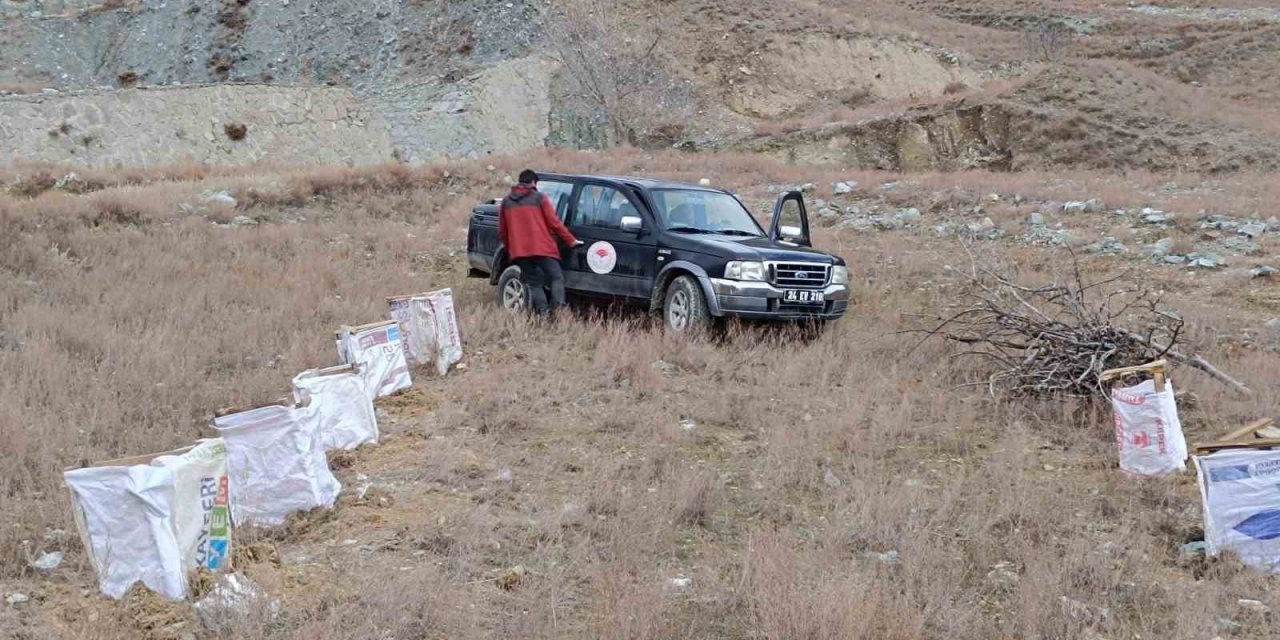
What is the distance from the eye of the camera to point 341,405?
6.60 m

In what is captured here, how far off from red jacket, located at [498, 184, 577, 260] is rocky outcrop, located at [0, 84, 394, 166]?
22224 mm

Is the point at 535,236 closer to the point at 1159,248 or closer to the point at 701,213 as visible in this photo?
the point at 701,213

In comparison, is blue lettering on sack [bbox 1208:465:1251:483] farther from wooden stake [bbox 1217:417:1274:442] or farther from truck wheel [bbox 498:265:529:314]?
truck wheel [bbox 498:265:529:314]

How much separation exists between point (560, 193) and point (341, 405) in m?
5.59

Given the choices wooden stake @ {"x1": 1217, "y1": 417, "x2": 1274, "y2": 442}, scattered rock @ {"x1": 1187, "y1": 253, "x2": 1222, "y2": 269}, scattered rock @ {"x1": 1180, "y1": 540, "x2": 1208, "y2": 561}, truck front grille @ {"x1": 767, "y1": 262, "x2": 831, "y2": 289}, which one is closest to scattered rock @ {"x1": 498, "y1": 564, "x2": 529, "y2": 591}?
scattered rock @ {"x1": 1180, "y1": 540, "x2": 1208, "y2": 561}

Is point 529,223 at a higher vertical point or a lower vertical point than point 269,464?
higher

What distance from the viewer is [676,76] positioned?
125 ft

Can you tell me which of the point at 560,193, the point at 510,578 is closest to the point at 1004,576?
the point at 510,578

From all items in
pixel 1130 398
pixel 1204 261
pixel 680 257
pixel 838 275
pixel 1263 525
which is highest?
pixel 680 257

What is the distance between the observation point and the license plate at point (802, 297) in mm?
10062

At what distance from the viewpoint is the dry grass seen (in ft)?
14.1

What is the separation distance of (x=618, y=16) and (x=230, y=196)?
2343 centimetres

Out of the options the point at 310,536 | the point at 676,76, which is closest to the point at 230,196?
the point at 310,536

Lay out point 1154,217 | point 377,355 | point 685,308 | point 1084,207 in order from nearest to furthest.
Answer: point 377,355 → point 685,308 → point 1154,217 → point 1084,207
